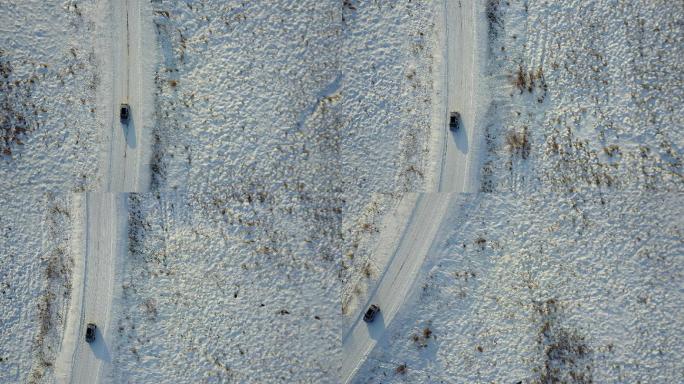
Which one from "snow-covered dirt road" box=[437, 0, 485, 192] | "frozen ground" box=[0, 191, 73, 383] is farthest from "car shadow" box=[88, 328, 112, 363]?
"snow-covered dirt road" box=[437, 0, 485, 192]

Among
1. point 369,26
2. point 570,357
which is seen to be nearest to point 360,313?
point 570,357

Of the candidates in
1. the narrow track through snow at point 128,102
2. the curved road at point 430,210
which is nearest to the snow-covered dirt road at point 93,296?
the narrow track through snow at point 128,102

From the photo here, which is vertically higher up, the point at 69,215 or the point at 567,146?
the point at 567,146

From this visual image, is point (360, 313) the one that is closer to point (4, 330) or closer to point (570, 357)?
point (570, 357)

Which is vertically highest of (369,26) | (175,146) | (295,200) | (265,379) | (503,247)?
(369,26)

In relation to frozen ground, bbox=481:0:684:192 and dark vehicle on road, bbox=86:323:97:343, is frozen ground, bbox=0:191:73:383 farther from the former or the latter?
frozen ground, bbox=481:0:684:192

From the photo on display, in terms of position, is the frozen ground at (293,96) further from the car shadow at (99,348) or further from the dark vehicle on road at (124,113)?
the car shadow at (99,348)

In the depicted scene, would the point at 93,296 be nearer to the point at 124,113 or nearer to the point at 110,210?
the point at 110,210
